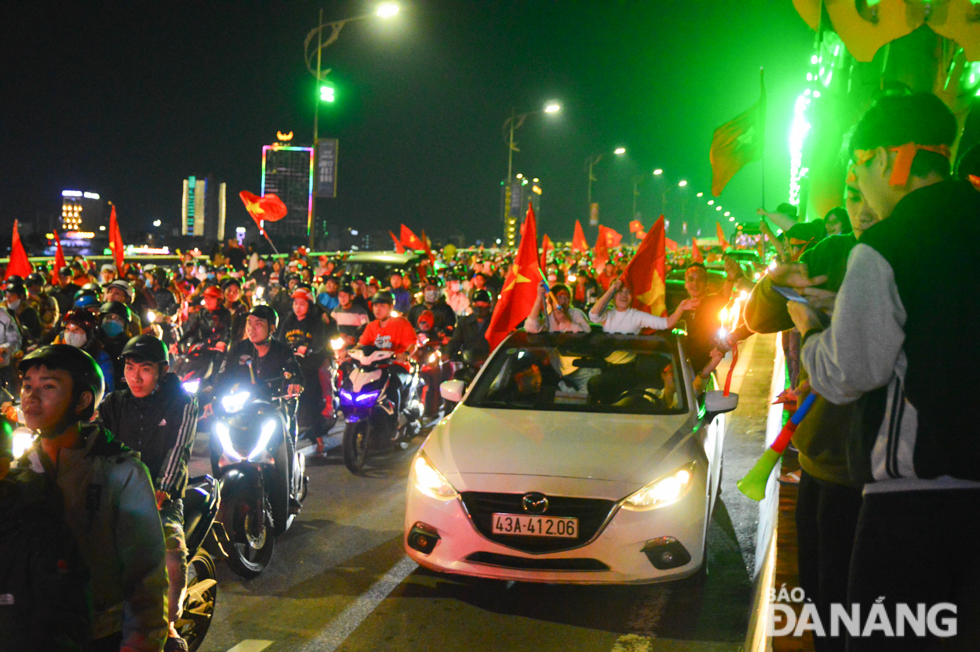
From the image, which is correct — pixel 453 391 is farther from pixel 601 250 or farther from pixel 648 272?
pixel 601 250

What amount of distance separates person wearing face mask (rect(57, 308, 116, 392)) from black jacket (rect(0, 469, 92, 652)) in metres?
4.48

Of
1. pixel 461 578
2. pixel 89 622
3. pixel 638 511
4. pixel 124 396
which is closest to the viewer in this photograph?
pixel 89 622

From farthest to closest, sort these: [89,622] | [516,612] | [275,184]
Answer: [275,184]
[516,612]
[89,622]

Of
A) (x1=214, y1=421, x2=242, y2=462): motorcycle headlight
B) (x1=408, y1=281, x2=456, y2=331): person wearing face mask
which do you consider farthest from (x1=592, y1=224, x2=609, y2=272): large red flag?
(x1=214, y1=421, x2=242, y2=462): motorcycle headlight

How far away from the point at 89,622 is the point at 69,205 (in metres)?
104

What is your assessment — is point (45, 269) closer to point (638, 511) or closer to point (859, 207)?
point (638, 511)

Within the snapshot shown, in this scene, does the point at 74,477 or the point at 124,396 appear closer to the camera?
the point at 74,477

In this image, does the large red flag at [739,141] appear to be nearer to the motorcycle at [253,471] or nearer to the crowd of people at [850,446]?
the motorcycle at [253,471]

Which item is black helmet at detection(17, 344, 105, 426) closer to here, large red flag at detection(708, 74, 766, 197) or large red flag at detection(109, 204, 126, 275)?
large red flag at detection(708, 74, 766, 197)

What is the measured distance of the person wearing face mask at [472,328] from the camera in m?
11.8

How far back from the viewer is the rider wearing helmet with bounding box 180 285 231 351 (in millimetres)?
11242

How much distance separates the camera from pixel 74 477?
235 cm

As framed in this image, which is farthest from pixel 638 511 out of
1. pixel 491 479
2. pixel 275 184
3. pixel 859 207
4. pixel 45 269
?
pixel 275 184

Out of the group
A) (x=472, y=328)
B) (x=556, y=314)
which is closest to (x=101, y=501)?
(x=556, y=314)
